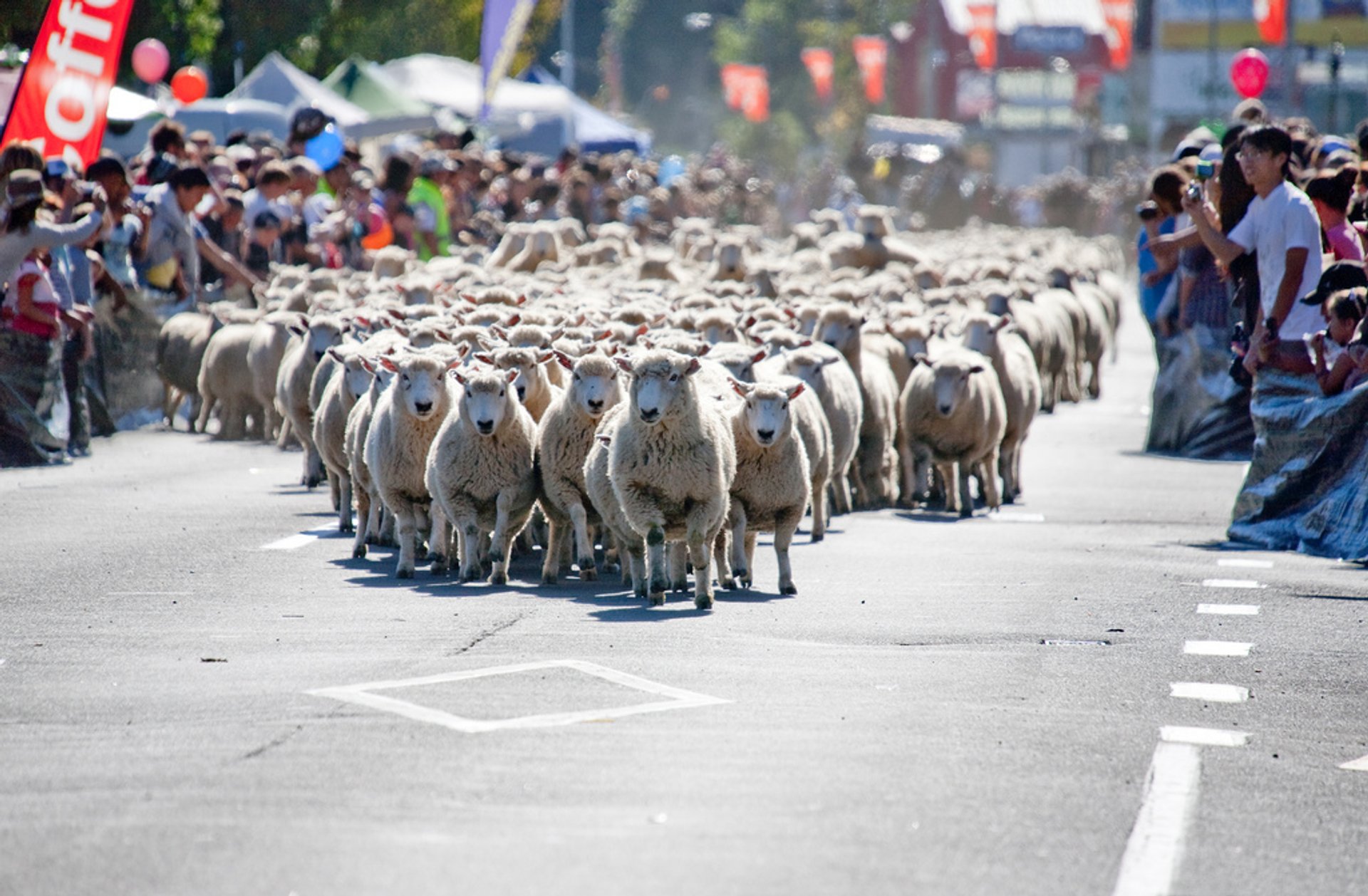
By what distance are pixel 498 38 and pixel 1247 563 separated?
961 inches

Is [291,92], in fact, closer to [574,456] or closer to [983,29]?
[574,456]

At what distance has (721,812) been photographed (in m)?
5.96

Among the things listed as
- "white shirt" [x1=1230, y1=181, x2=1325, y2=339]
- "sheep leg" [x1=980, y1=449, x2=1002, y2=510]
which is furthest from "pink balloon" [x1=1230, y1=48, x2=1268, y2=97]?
"white shirt" [x1=1230, y1=181, x2=1325, y2=339]

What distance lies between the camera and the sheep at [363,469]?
11.2 meters

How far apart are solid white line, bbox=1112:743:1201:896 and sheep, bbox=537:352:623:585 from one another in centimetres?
402

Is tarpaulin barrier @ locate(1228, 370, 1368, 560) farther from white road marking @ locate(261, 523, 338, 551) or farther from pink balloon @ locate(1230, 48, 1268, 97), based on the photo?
pink balloon @ locate(1230, 48, 1268, 97)

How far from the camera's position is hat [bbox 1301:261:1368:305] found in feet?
37.6

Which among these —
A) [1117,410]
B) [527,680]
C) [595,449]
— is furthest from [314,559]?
[1117,410]

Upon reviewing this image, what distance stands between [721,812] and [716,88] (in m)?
118

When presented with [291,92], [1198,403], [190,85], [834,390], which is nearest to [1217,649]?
[834,390]

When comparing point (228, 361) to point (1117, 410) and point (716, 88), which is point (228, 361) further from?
point (716, 88)

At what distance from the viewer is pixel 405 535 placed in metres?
10.5

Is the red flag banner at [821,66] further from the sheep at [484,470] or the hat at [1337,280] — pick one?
the sheep at [484,470]

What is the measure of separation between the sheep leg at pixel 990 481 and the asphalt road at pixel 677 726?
Answer: 6.94 ft
